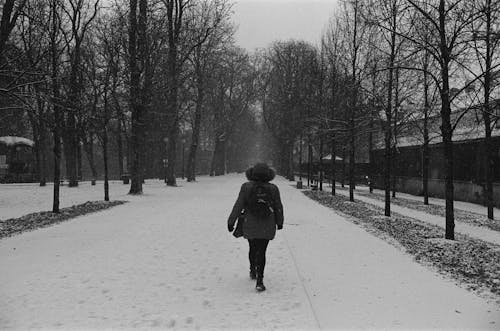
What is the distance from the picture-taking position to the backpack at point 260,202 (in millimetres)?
6441

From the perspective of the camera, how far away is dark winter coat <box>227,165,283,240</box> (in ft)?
21.1

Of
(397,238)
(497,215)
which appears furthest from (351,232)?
(497,215)

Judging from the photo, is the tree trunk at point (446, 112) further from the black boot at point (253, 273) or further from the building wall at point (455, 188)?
the building wall at point (455, 188)

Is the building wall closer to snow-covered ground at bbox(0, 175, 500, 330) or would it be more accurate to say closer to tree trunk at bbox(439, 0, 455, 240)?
tree trunk at bbox(439, 0, 455, 240)

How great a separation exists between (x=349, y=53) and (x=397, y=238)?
1324 cm

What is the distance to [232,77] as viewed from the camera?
54094 millimetres

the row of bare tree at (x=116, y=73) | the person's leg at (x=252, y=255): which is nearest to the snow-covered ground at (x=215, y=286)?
the person's leg at (x=252, y=255)

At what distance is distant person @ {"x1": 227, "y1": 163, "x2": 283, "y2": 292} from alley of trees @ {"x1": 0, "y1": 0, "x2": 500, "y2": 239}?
17.4ft

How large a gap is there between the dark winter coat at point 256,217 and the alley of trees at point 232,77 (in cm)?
526

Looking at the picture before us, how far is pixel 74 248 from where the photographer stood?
9539 millimetres

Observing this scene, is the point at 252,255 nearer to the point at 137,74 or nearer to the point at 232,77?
the point at 137,74

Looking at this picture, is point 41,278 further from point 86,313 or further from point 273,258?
point 273,258

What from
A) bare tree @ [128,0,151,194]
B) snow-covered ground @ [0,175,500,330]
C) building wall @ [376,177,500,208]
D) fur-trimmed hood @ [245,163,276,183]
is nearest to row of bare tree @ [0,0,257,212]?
bare tree @ [128,0,151,194]

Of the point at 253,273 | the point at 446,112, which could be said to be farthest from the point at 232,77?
the point at 253,273
